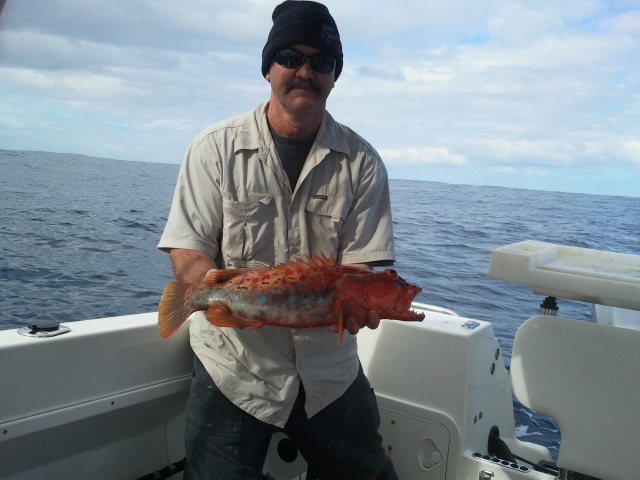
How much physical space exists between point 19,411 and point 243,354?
1.02 m

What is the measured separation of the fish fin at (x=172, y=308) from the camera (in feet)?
7.82

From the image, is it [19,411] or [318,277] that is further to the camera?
[19,411]

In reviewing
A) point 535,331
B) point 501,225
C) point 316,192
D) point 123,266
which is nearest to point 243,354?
point 316,192

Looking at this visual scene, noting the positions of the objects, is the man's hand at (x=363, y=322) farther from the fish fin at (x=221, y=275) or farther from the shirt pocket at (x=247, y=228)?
the shirt pocket at (x=247, y=228)

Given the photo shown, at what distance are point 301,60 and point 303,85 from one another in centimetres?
12

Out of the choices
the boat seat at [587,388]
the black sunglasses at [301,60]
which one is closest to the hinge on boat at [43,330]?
the black sunglasses at [301,60]

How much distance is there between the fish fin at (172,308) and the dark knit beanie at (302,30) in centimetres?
120

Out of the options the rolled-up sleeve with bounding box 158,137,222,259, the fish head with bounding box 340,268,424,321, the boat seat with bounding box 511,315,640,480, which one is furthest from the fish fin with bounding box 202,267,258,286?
the boat seat with bounding box 511,315,640,480

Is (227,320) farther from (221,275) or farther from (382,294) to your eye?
(382,294)

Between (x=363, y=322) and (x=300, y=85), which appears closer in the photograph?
(x=363, y=322)

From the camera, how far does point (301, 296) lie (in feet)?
7.55

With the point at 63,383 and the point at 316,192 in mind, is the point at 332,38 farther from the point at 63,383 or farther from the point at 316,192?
the point at 63,383

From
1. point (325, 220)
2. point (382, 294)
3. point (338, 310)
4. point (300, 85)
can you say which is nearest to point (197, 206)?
point (325, 220)

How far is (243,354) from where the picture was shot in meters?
2.69
